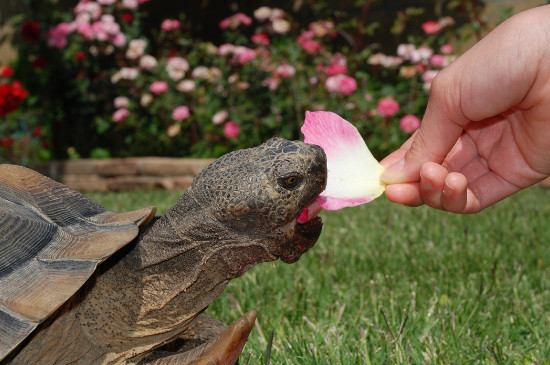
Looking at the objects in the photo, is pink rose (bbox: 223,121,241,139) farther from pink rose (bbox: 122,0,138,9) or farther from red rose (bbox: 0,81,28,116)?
red rose (bbox: 0,81,28,116)

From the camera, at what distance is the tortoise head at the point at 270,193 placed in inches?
59.4

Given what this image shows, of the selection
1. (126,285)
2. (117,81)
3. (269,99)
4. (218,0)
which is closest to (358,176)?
(126,285)

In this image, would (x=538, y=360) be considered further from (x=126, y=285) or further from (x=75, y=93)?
(x=75, y=93)

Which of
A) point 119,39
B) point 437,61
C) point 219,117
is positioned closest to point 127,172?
point 219,117

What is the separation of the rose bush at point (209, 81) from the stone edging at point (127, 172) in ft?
1.65

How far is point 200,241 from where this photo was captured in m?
1.58

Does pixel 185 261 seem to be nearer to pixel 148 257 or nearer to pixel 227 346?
pixel 148 257

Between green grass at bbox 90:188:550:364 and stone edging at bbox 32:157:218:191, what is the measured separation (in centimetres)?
231

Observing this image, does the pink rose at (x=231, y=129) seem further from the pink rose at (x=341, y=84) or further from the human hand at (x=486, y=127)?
the human hand at (x=486, y=127)

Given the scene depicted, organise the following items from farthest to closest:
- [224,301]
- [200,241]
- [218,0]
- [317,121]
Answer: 1. [218,0]
2. [224,301]
3. [317,121]
4. [200,241]

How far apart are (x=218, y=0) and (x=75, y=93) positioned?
2543mm

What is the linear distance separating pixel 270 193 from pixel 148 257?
41 centimetres

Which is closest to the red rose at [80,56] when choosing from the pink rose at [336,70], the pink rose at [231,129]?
the pink rose at [231,129]

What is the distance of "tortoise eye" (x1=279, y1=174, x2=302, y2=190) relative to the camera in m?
1.50
